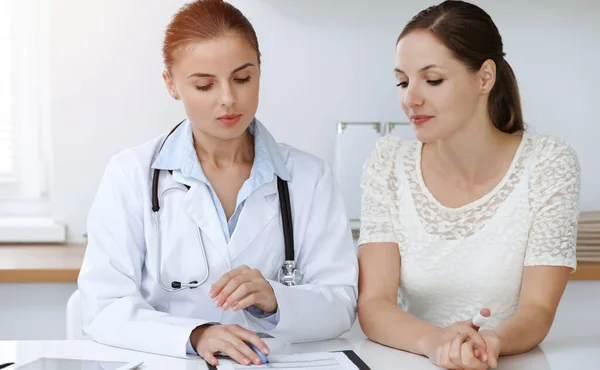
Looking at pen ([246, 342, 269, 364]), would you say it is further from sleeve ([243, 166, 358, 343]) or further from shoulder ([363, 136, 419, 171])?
shoulder ([363, 136, 419, 171])

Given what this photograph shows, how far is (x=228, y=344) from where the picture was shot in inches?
48.0

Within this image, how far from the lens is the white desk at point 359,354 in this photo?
1228 mm

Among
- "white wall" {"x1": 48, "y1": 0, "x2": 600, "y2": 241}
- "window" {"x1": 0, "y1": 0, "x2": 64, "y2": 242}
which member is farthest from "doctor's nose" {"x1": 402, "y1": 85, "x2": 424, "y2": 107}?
"window" {"x1": 0, "y1": 0, "x2": 64, "y2": 242}

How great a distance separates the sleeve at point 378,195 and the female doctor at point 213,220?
2.8 inches

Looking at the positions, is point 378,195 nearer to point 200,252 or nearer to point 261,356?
point 200,252

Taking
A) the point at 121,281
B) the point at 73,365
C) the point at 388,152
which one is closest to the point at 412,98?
the point at 388,152

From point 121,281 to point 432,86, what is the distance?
2.25 ft

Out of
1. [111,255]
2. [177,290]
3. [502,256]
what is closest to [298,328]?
[177,290]

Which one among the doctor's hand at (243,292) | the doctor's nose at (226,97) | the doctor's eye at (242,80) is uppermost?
the doctor's eye at (242,80)

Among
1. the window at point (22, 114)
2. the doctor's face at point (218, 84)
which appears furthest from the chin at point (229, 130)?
the window at point (22, 114)

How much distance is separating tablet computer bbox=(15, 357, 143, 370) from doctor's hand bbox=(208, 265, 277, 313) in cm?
16

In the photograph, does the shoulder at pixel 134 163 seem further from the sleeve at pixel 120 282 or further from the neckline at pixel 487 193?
the neckline at pixel 487 193

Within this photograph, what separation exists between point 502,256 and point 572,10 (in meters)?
1.13

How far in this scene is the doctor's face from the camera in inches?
56.3
